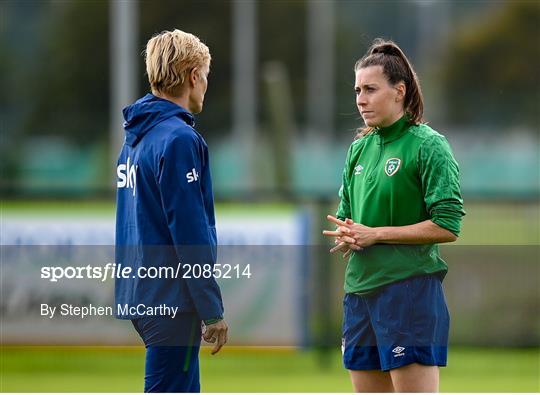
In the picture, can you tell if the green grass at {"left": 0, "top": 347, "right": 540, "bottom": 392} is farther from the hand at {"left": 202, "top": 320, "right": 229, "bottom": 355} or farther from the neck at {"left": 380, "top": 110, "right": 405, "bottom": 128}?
the neck at {"left": 380, "top": 110, "right": 405, "bottom": 128}

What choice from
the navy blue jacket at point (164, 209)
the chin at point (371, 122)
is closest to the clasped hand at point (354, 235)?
the chin at point (371, 122)

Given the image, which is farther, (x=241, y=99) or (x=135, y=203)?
(x=241, y=99)

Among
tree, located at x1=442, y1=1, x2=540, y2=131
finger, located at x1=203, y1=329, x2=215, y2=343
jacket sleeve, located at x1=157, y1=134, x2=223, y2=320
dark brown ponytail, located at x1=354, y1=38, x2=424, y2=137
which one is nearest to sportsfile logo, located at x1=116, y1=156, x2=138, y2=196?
jacket sleeve, located at x1=157, y1=134, x2=223, y2=320

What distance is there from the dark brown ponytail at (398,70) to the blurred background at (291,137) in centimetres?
112

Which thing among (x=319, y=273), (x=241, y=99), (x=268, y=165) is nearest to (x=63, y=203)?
(x=319, y=273)

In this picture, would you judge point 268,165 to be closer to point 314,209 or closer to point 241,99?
point 241,99

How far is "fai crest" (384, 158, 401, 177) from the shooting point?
5.20 meters

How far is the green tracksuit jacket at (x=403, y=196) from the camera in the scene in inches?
201

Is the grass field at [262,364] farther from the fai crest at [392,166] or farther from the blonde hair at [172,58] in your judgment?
the fai crest at [392,166]

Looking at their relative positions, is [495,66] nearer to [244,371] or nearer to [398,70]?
[244,371]

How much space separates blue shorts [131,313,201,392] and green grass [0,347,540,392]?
397cm

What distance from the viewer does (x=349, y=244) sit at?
5.25 meters

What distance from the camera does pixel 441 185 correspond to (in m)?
5.10

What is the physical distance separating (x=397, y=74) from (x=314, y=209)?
538 cm
